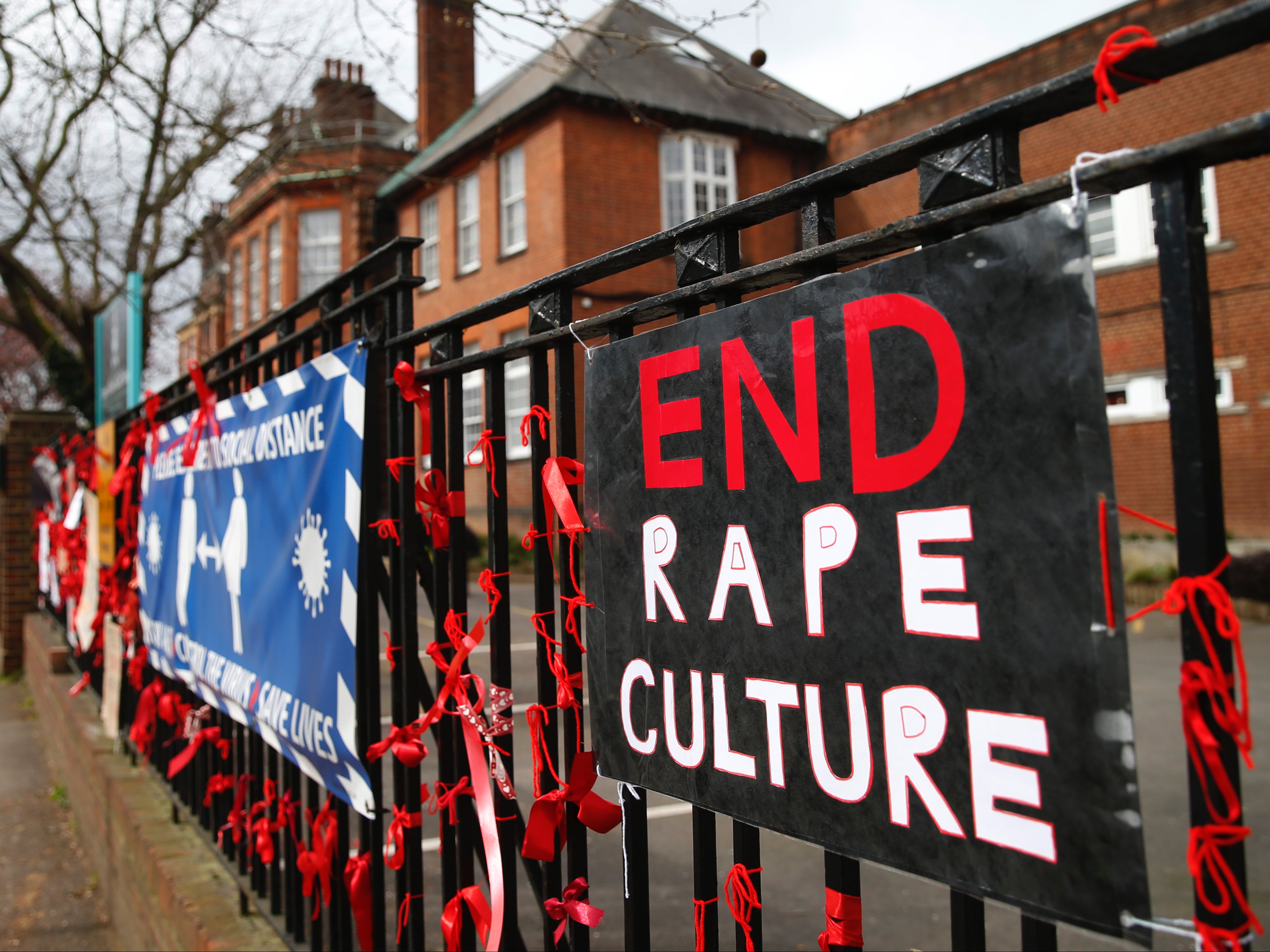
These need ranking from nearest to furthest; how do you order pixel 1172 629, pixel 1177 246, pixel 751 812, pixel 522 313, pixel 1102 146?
pixel 1177 246
pixel 751 812
pixel 1172 629
pixel 1102 146
pixel 522 313

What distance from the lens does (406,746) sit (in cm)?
201

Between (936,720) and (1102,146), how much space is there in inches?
594

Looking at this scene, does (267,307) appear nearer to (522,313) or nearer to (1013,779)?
(522,313)

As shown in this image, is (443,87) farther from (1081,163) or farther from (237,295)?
(1081,163)

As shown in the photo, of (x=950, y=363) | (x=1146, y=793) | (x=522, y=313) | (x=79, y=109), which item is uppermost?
(x=522, y=313)

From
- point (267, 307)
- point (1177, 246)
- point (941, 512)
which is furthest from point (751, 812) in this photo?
point (267, 307)

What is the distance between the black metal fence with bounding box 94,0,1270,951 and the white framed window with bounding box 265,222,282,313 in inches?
788

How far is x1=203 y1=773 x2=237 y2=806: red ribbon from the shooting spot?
3.27 meters

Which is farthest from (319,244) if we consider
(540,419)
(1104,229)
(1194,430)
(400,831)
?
(1194,430)

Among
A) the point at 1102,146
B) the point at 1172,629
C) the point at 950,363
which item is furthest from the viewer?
the point at 1102,146

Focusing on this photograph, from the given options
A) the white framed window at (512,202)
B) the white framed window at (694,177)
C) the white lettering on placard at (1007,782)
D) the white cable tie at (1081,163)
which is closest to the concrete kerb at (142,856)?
the white lettering on placard at (1007,782)

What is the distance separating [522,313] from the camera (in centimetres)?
1633

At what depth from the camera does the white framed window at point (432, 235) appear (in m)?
19.4

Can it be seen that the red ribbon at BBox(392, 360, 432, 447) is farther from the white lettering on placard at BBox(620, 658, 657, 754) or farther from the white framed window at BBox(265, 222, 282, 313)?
the white framed window at BBox(265, 222, 282, 313)
